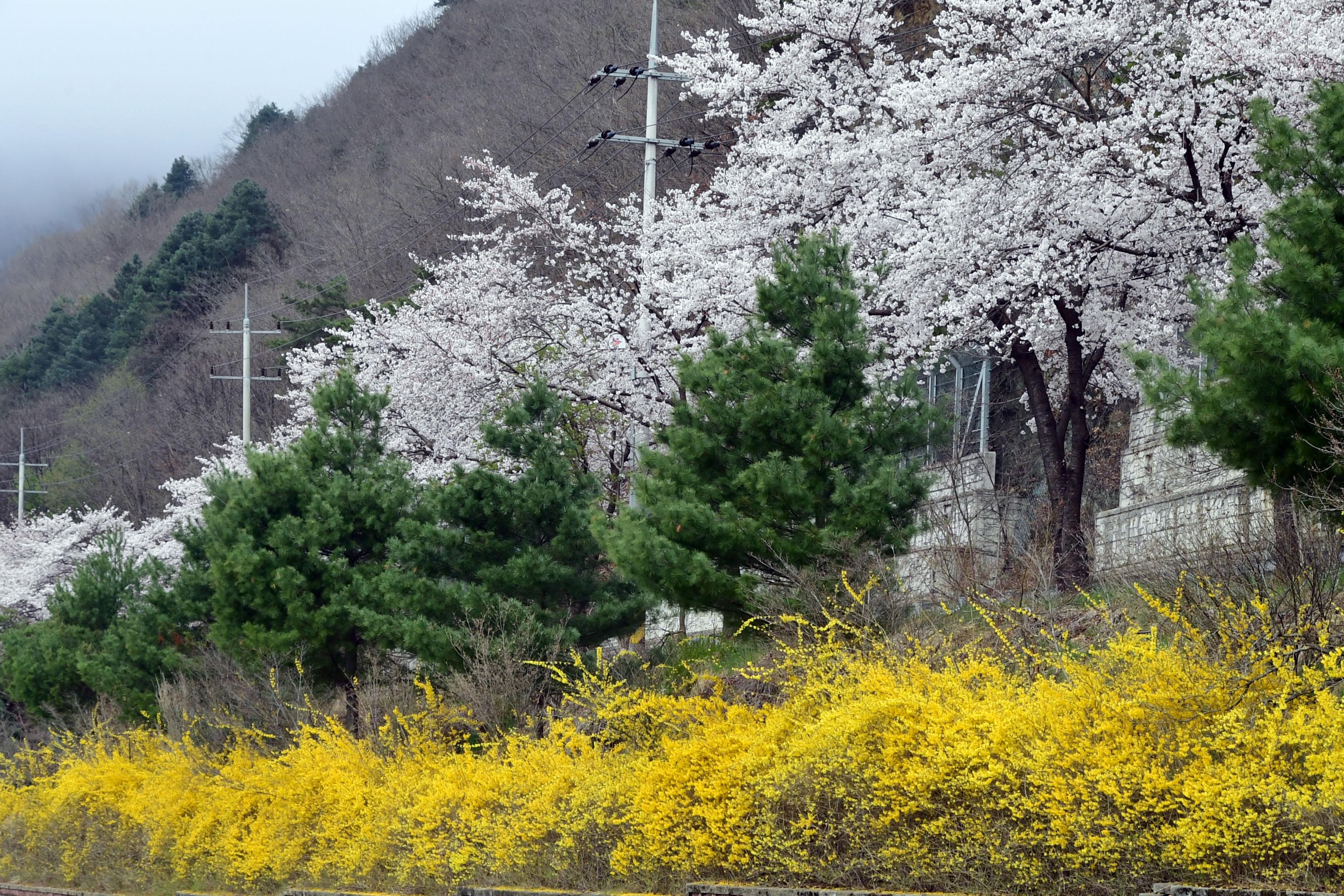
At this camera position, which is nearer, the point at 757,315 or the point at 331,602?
the point at 757,315

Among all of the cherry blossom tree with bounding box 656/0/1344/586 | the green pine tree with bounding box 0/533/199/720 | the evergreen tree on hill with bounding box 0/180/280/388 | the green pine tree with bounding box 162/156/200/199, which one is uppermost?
the green pine tree with bounding box 162/156/200/199

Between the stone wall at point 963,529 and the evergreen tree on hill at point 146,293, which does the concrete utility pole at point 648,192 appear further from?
the evergreen tree on hill at point 146,293

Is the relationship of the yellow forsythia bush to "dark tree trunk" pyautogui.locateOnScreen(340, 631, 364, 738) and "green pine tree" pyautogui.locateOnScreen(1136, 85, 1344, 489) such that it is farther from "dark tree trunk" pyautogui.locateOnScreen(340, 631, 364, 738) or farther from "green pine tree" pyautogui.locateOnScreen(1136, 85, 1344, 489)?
"dark tree trunk" pyautogui.locateOnScreen(340, 631, 364, 738)

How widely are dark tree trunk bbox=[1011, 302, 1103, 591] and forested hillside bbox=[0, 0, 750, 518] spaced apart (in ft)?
53.3

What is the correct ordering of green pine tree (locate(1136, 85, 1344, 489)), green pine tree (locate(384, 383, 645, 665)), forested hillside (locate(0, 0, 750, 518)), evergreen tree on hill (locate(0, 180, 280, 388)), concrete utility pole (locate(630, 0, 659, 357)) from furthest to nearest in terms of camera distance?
evergreen tree on hill (locate(0, 180, 280, 388)) < forested hillside (locate(0, 0, 750, 518)) < concrete utility pole (locate(630, 0, 659, 357)) < green pine tree (locate(384, 383, 645, 665)) < green pine tree (locate(1136, 85, 1344, 489))

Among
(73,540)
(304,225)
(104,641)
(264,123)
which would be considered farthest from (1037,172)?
(264,123)

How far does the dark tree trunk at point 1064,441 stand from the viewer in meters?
17.8

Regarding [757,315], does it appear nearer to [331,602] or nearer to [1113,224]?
[1113,224]

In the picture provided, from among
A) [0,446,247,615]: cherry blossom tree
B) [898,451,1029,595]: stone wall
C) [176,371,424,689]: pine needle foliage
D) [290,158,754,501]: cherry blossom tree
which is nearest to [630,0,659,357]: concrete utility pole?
[290,158,754,501]: cherry blossom tree

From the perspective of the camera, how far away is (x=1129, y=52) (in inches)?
671

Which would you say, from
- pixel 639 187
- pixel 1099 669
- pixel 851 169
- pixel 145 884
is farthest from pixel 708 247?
pixel 639 187

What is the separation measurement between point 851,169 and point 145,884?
12.4 meters

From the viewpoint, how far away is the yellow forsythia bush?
7074 mm

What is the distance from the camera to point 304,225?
7094 cm
